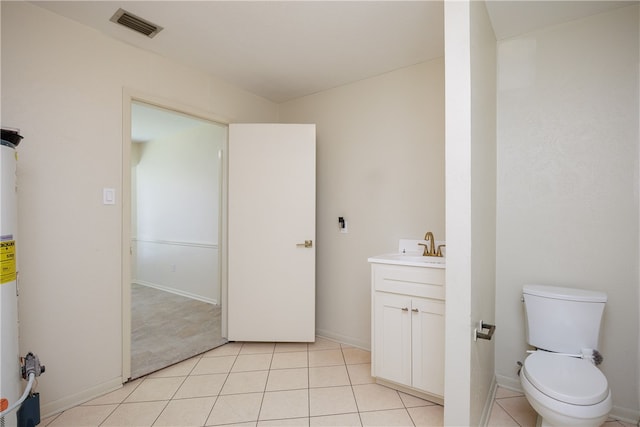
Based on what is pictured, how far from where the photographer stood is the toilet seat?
4.36 ft

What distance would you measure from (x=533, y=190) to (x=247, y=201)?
89.3 inches

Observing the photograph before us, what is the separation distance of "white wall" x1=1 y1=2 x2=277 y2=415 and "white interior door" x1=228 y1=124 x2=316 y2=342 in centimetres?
94

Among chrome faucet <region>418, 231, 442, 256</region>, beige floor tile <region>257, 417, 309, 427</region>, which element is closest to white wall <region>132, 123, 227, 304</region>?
beige floor tile <region>257, 417, 309, 427</region>

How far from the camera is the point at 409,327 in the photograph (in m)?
1.95

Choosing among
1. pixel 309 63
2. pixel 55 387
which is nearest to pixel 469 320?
pixel 309 63

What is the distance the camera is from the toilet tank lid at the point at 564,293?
1.71 meters

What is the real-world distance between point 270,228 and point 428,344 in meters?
1.63

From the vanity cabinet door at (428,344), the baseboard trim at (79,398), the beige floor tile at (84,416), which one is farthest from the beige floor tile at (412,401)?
the baseboard trim at (79,398)

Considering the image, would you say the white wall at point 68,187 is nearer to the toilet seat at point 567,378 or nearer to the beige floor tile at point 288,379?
the beige floor tile at point 288,379

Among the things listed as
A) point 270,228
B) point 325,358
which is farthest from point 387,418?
point 270,228

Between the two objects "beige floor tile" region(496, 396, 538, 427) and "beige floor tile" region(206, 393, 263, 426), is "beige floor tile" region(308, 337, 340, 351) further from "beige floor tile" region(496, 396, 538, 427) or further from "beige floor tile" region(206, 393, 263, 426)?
"beige floor tile" region(496, 396, 538, 427)

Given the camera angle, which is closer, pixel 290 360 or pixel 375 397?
pixel 375 397

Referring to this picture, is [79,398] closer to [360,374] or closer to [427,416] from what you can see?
[360,374]

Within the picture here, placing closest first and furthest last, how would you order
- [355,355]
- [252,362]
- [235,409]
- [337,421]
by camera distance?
[337,421] < [235,409] < [252,362] < [355,355]
